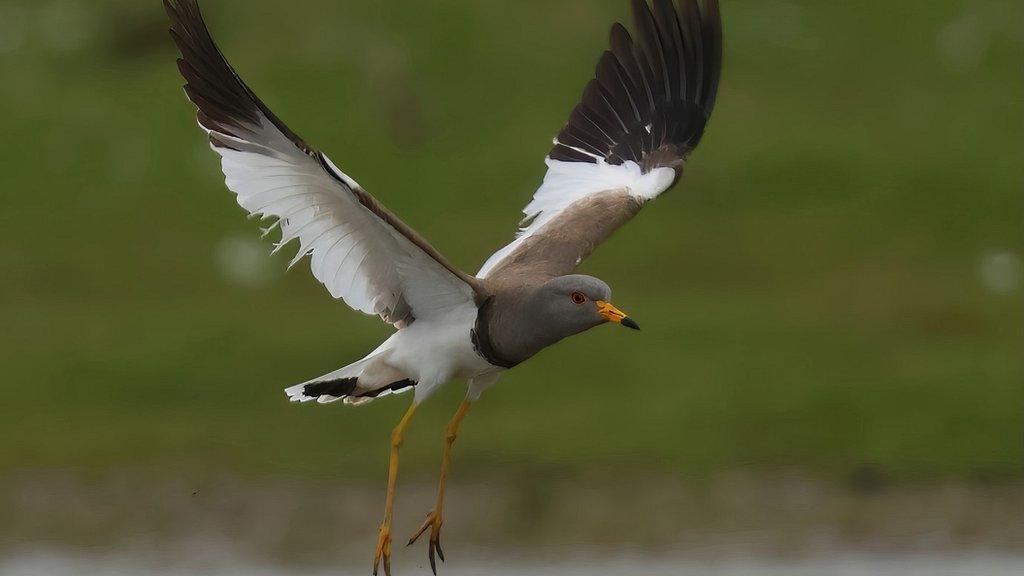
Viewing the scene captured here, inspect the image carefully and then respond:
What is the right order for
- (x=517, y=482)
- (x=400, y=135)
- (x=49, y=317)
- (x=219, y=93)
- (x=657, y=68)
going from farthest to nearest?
(x=400, y=135) < (x=49, y=317) < (x=517, y=482) < (x=657, y=68) < (x=219, y=93)

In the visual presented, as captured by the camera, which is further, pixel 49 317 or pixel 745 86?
pixel 745 86

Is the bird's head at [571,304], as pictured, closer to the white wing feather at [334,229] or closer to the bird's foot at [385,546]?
the white wing feather at [334,229]

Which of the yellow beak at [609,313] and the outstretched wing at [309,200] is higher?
the outstretched wing at [309,200]

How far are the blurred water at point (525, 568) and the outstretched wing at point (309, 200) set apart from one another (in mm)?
3398

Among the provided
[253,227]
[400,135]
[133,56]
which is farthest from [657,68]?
[133,56]

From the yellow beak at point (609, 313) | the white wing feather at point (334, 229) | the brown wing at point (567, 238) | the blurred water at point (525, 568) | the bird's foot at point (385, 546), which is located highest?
the brown wing at point (567, 238)

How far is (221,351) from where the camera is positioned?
519 inches

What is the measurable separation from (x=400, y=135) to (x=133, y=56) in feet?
7.12

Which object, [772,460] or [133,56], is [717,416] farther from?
[133,56]

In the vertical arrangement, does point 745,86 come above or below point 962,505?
above

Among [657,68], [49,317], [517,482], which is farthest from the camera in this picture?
[49,317]

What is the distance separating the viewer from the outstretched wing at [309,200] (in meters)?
8.09

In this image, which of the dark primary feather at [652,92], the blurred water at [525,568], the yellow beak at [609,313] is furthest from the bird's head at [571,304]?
the blurred water at [525,568]

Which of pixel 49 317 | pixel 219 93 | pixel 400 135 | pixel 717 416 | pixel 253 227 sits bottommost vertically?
pixel 219 93
